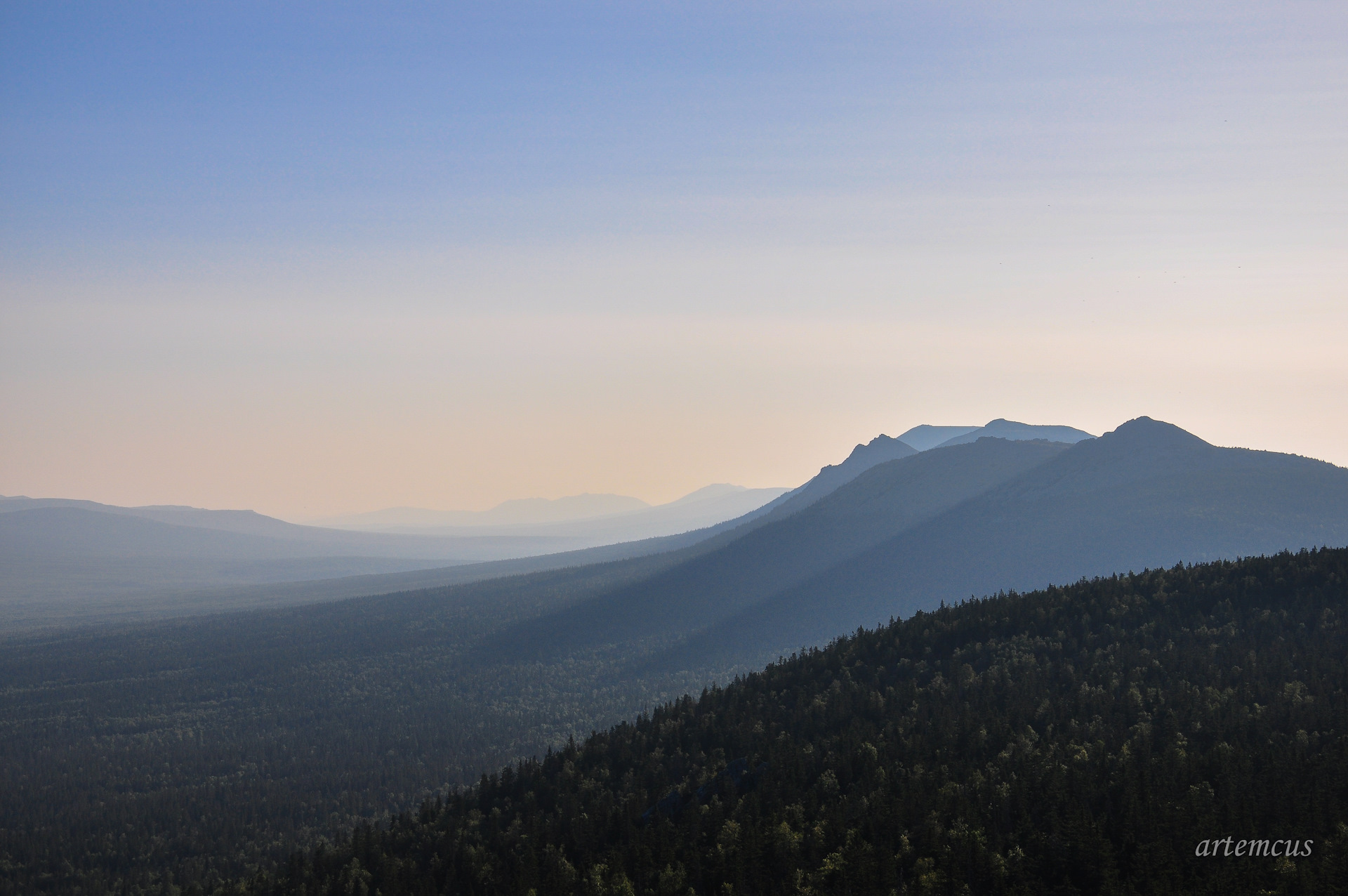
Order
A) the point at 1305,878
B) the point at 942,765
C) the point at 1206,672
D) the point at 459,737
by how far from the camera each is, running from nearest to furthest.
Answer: the point at 1305,878, the point at 942,765, the point at 1206,672, the point at 459,737

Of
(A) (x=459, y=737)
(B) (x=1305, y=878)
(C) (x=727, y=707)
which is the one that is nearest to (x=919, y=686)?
(C) (x=727, y=707)

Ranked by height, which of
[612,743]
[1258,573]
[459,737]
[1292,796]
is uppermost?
[1258,573]

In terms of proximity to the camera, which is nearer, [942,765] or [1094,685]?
[942,765]

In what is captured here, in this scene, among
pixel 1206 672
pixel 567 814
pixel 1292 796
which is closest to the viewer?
pixel 1292 796

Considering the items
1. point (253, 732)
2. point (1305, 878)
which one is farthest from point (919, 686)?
point (253, 732)

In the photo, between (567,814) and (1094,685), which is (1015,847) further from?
(567,814)

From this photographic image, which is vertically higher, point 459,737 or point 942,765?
point 942,765
